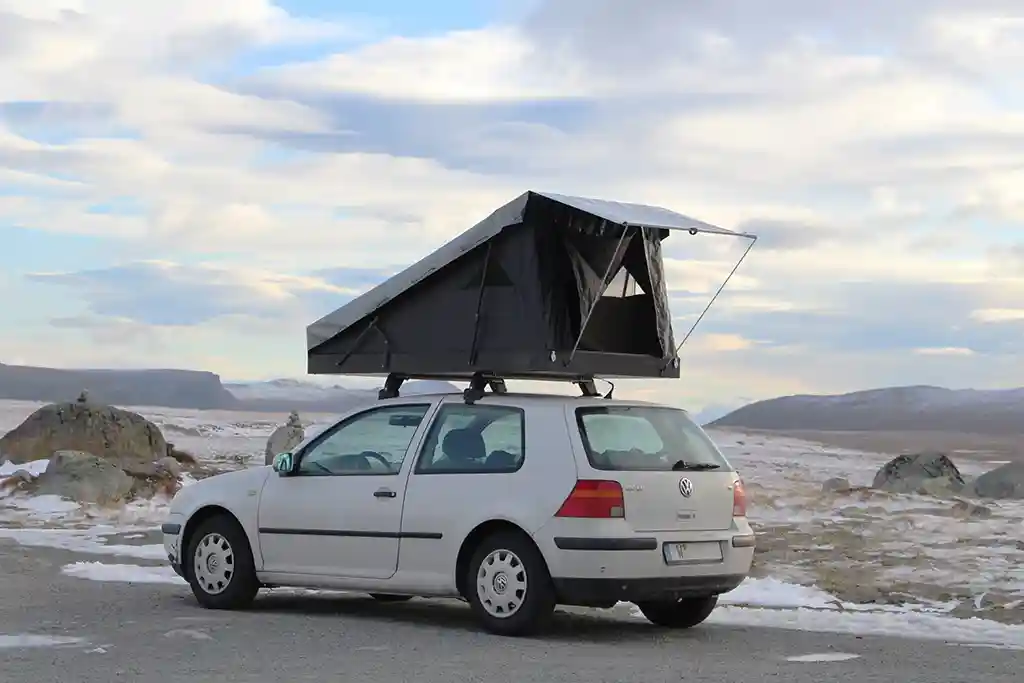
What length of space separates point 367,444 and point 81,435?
20.9m

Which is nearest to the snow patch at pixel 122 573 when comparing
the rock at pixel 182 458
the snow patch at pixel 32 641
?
the snow patch at pixel 32 641

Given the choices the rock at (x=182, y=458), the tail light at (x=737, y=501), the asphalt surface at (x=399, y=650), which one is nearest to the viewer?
the asphalt surface at (x=399, y=650)

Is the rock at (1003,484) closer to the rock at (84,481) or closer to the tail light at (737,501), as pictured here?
the rock at (84,481)

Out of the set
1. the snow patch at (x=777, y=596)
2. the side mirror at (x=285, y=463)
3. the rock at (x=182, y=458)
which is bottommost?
the snow patch at (x=777, y=596)

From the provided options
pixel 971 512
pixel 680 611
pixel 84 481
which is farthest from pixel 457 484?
pixel 84 481

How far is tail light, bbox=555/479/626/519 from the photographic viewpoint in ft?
30.4

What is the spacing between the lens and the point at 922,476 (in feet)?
92.9

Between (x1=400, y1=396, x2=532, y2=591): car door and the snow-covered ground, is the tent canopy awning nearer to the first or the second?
(x1=400, y1=396, x2=532, y2=591): car door

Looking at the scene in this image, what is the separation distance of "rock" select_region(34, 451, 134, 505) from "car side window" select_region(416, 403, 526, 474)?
13.7m

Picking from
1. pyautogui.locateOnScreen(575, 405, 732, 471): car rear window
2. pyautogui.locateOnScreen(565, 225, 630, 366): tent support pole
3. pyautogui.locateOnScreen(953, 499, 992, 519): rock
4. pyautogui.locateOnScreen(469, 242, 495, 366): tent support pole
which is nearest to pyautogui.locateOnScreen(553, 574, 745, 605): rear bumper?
pyautogui.locateOnScreen(575, 405, 732, 471): car rear window

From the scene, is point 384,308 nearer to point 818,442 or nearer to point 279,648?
point 279,648

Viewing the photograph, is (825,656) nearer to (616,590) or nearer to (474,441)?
(616,590)

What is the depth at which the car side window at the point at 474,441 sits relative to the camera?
977 cm

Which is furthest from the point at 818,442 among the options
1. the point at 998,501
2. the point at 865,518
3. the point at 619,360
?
the point at 619,360
